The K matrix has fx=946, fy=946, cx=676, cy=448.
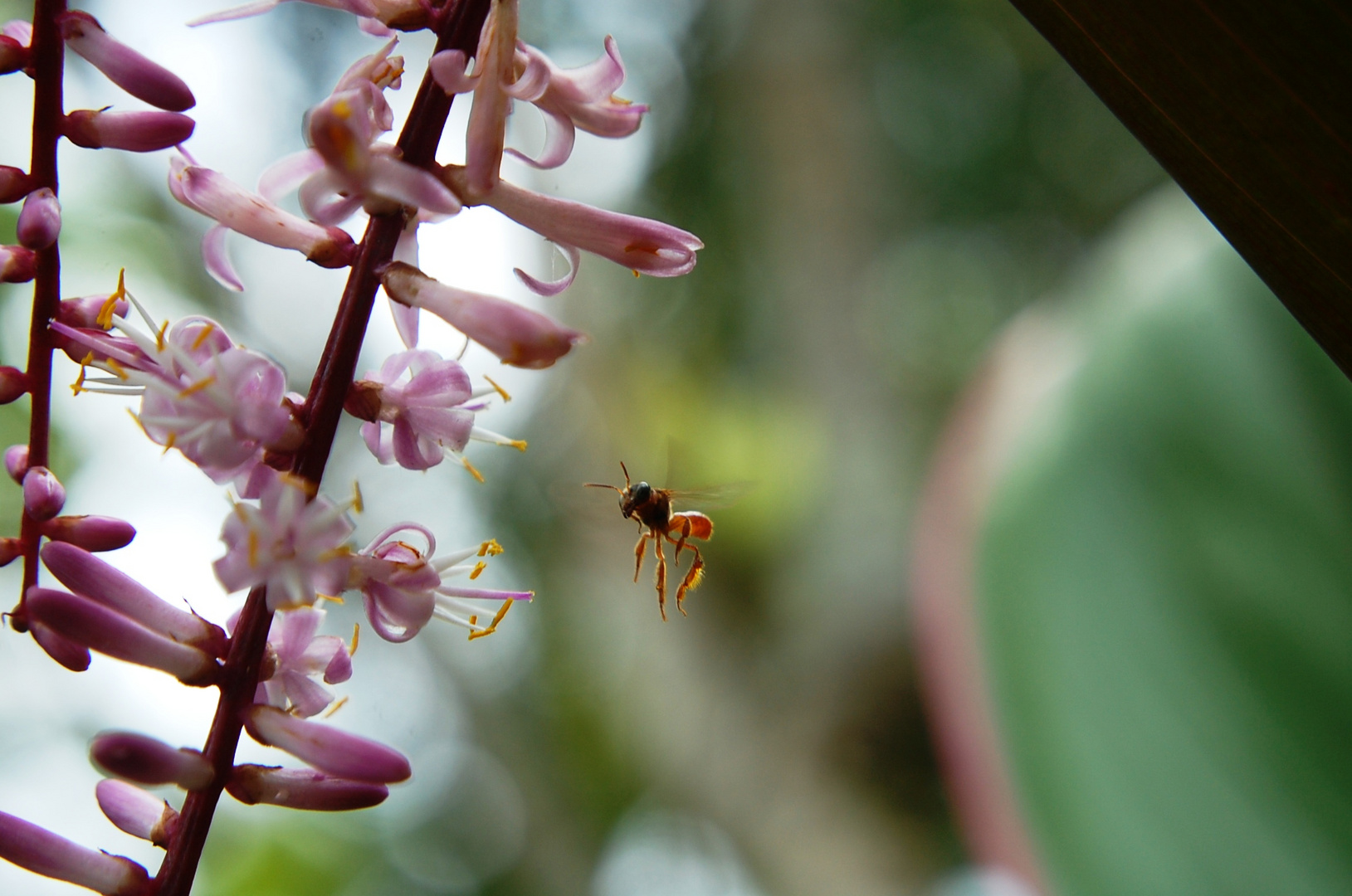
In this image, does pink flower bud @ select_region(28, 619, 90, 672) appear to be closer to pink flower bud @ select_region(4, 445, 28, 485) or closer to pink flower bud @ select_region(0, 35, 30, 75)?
pink flower bud @ select_region(4, 445, 28, 485)

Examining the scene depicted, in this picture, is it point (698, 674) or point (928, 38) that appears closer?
point (698, 674)

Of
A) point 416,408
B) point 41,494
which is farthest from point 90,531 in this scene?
point 416,408

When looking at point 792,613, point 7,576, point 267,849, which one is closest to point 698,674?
point 792,613

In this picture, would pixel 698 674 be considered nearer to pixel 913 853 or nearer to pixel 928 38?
pixel 913 853

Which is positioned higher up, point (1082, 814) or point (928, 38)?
point (928, 38)

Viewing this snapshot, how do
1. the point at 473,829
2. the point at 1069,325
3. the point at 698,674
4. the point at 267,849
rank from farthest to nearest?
the point at 473,829 → the point at 698,674 → the point at 267,849 → the point at 1069,325

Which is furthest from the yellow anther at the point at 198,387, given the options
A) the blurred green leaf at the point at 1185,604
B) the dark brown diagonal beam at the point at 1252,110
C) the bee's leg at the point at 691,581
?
the blurred green leaf at the point at 1185,604

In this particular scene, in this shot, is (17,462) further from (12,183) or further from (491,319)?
(491,319)
